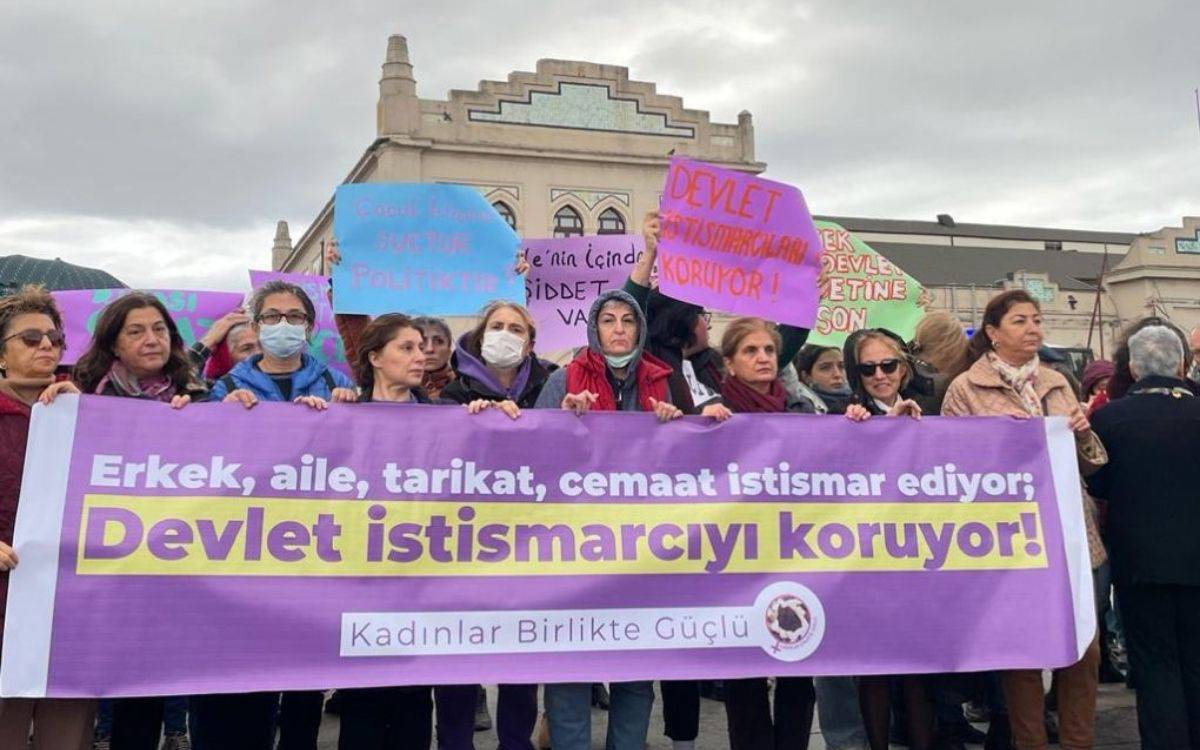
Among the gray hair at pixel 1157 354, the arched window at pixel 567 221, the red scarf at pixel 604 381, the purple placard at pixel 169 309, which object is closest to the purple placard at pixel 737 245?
the red scarf at pixel 604 381

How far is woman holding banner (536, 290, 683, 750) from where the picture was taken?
362 centimetres

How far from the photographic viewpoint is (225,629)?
326 centimetres

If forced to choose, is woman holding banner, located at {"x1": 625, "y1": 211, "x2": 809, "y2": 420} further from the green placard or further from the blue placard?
the green placard

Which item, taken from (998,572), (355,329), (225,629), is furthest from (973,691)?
(355,329)

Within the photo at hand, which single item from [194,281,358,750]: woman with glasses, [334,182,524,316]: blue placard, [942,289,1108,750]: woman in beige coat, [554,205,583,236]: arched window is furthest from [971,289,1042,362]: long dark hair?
[554,205,583,236]: arched window

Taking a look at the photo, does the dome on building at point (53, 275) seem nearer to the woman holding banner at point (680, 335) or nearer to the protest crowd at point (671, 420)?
the protest crowd at point (671, 420)

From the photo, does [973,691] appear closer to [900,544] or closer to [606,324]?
[900,544]

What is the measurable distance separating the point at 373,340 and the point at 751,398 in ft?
4.95

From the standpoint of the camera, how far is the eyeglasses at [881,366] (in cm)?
429

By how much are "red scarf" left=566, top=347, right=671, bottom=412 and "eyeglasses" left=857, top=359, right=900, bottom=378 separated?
0.93 m

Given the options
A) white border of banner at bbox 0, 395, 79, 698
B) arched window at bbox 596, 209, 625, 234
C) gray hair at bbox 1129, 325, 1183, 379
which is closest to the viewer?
white border of banner at bbox 0, 395, 79, 698

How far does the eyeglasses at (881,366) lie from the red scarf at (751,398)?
413 mm

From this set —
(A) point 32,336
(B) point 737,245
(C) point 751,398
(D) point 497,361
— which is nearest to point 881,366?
(C) point 751,398

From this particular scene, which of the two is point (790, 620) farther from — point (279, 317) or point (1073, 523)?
point (279, 317)
